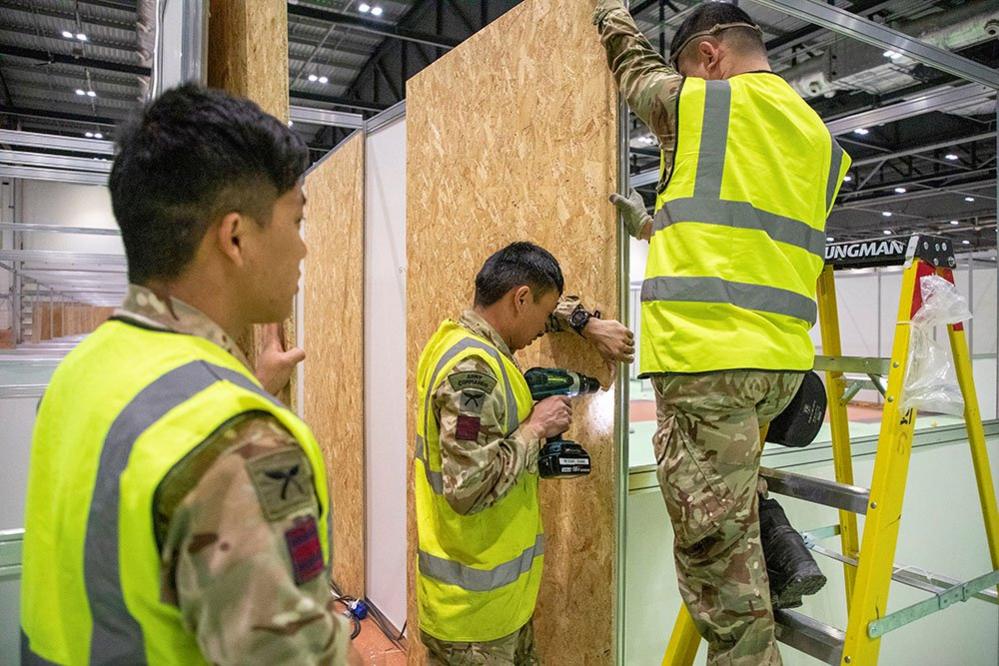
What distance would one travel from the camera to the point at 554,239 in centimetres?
246

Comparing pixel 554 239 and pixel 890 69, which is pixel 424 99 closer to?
pixel 554 239

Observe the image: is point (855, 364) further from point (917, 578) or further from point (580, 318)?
point (580, 318)

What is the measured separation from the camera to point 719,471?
173 cm

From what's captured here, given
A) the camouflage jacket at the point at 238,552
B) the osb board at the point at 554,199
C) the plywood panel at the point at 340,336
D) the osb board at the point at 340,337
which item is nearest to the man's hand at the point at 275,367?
the camouflage jacket at the point at 238,552

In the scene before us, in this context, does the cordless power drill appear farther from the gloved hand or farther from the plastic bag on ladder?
the plastic bag on ladder

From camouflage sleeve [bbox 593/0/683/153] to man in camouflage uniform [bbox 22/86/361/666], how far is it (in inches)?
46.9

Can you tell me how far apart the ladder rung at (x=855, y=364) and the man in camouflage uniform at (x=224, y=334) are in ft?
6.17

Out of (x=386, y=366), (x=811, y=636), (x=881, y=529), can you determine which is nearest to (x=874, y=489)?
(x=881, y=529)

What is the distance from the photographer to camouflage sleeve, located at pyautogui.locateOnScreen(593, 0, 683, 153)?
1.78 meters

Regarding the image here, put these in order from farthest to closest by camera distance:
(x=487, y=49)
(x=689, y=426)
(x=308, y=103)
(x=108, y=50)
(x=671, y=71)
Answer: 1. (x=308, y=103)
2. (x=108, y=50)
3. (x=487, y=49)
4. (x=671, y=71)
5. (x=689, y=426)

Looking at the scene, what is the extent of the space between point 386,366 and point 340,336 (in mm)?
763

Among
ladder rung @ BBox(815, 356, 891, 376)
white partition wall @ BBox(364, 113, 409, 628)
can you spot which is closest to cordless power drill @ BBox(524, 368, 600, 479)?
ladder rung @ BBox(815, 356, 891, 376)

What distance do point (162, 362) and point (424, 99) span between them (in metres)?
2.84

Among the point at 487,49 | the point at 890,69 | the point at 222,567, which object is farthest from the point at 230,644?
the point at 890,69
